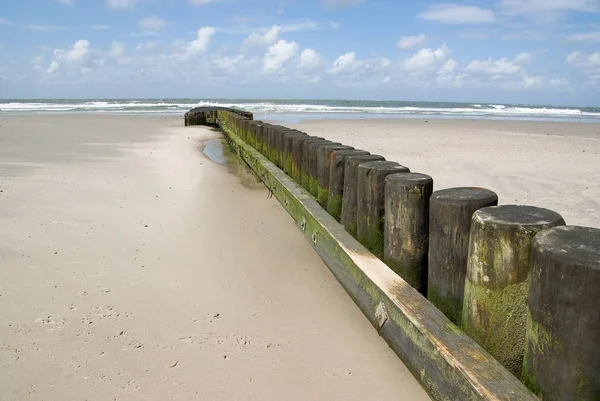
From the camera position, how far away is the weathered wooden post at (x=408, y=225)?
207 centimetres

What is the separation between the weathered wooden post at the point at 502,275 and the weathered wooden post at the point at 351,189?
1.22 m

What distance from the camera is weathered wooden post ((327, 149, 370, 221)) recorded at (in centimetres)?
309

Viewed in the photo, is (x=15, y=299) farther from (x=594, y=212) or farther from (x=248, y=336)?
(x=594, y=212)

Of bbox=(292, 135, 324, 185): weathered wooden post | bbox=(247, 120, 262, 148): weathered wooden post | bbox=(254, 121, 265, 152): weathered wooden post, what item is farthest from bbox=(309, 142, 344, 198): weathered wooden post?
bbox=(247, 120, 262, 148): weathered wooden post

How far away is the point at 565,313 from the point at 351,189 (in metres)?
1.69

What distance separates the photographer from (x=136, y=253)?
3.29 meters

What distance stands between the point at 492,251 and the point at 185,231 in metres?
2.83

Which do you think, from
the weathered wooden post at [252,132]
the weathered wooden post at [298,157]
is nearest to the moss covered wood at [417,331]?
the weathered wooden post at [298,157]

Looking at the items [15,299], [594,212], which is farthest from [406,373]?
[594,212]

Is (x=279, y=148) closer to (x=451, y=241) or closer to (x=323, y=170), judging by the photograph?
(x=323, y=170)

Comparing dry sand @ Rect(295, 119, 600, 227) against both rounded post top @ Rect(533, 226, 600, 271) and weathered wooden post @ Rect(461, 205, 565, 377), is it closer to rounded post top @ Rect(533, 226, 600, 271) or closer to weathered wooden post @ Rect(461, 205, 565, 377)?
weathered wooden post @ Rect(461, 205, 565, 377)

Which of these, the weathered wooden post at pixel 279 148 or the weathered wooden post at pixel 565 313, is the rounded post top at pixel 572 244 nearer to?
the weathered wooden post at pixel 565 313

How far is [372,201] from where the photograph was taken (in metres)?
2.48

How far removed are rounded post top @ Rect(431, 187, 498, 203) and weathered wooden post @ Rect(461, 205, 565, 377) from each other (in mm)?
145
